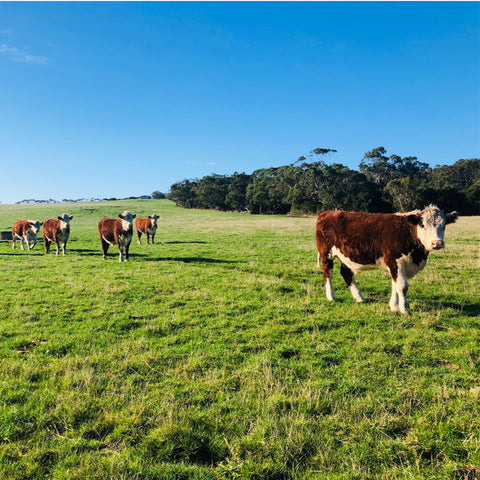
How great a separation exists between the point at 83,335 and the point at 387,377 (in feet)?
18.8

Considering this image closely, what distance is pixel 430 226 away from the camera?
23.8 ft

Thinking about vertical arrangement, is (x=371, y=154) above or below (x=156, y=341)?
above

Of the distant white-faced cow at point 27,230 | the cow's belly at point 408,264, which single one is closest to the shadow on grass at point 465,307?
the cow's belly at point 408,264

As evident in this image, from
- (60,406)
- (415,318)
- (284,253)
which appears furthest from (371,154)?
(60,406)

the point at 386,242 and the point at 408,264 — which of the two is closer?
the point at 408,264

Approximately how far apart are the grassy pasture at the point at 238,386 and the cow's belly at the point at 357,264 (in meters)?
0.99

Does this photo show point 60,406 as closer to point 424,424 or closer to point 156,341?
point 156,341

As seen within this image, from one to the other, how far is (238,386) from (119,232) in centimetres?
1351

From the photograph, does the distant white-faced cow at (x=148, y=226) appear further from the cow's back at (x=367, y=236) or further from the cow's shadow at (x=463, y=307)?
the cow's shadow at (x=463, y=307)

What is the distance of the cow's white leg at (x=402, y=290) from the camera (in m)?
7.54

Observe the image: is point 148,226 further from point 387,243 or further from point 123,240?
point 387,243

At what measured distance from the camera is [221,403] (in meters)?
4.12

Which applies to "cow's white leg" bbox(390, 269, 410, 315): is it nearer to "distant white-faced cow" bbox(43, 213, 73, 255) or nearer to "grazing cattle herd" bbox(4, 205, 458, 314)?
"grazing cattle herd" bbox(4, 205, 458, 314)

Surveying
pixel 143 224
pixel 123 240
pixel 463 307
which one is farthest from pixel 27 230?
pixel 463 307
